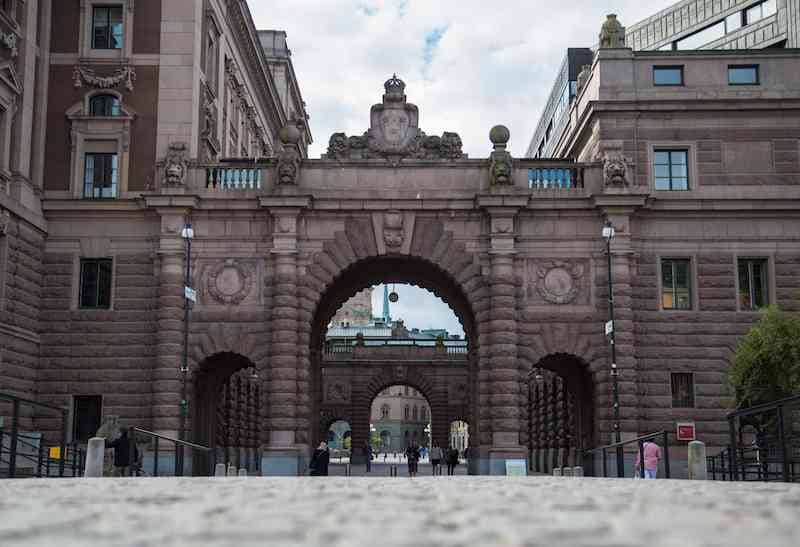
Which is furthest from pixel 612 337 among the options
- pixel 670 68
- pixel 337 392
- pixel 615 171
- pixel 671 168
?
pixel 337 392

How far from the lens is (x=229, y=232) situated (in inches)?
1491

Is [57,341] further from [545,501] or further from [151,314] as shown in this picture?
[545,501]

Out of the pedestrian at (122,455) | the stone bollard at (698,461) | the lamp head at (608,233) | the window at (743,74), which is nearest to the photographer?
the stone bollard at (698,461)

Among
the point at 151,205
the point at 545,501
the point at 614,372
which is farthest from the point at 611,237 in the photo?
the point at 545,501

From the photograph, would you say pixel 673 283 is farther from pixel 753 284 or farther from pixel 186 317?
pixel 186 317

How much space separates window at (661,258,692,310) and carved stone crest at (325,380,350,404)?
41610 millimetres

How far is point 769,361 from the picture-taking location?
32250 millimetres

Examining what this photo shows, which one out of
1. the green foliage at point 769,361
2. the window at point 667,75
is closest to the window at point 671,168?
the window at point 667,75

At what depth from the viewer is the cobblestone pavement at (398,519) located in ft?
19.1

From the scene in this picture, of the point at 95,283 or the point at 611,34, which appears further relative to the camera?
the point at 611,34

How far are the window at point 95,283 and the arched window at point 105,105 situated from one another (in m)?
5.50

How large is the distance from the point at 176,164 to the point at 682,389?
19.8 metres

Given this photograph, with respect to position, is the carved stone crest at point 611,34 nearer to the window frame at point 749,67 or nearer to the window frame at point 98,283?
the window frame at point 749,67

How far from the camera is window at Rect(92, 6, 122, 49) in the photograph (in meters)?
39.1
